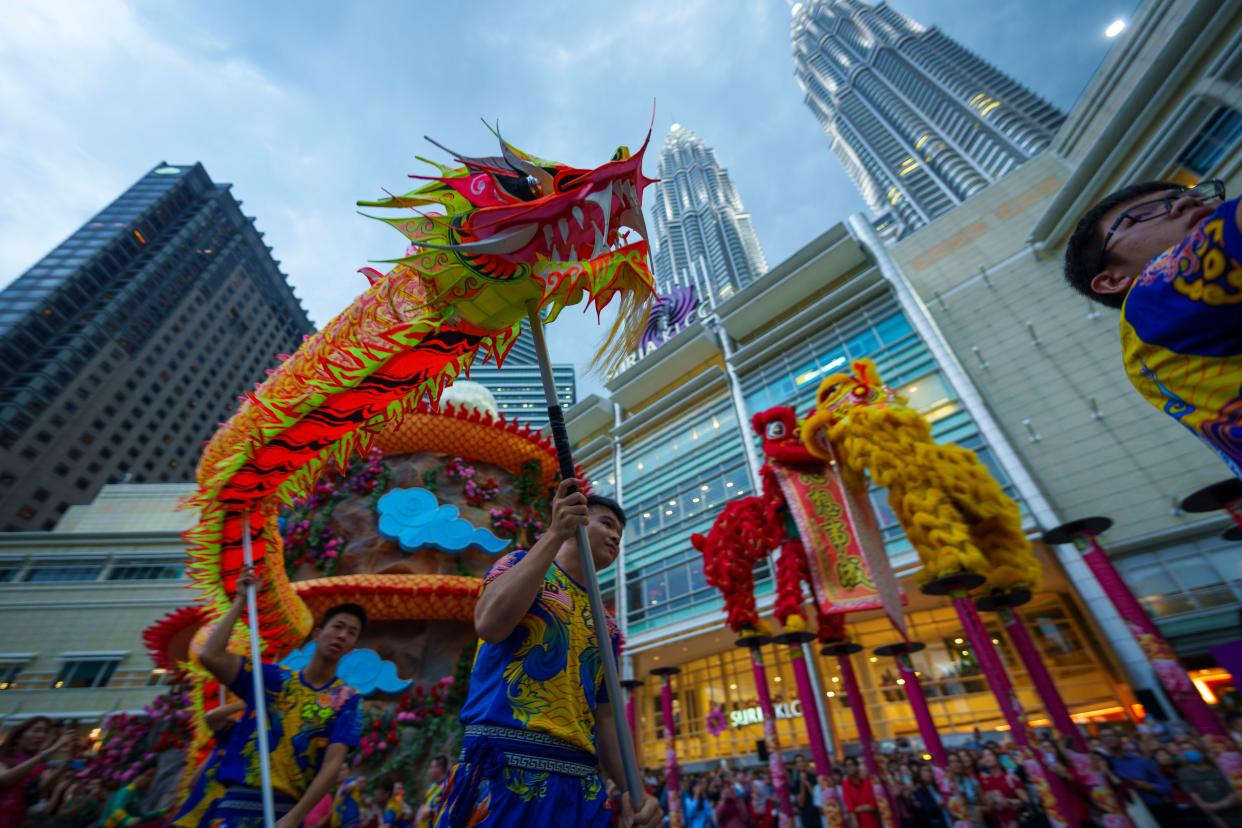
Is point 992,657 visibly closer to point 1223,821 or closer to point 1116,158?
point 1223,821

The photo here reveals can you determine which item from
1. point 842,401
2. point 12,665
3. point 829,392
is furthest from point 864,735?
point 12,665

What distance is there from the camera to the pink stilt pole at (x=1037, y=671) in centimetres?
586

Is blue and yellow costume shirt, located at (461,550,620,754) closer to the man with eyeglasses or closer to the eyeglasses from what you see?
the man with eyeglasses

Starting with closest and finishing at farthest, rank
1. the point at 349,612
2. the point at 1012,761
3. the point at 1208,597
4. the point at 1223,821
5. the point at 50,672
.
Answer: the point at 349,612, the point at 1223,821, the point at 1012,761, the point at 1208,597, the point at 50,672

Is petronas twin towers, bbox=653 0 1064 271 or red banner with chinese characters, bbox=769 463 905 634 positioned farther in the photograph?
petronas twin towers, bbox=653 0 1064 271

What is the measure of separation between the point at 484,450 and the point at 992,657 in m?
7.94

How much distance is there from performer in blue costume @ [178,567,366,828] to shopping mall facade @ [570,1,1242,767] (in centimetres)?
1014

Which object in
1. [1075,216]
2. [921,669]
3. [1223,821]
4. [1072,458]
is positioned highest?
[1075,216]

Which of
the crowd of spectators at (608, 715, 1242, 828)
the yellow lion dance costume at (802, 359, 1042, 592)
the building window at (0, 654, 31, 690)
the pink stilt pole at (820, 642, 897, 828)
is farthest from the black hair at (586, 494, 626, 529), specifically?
the building window at (0, 654, 31, 690)

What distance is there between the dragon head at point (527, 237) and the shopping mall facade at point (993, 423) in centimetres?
1055

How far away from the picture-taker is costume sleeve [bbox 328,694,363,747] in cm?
309

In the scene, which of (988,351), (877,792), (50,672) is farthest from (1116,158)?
(50,672)

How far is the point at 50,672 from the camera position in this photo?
21.7 metres

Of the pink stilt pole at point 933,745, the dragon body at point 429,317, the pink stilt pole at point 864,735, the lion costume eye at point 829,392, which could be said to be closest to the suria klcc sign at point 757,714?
the pink stilt pole at point 864,735
